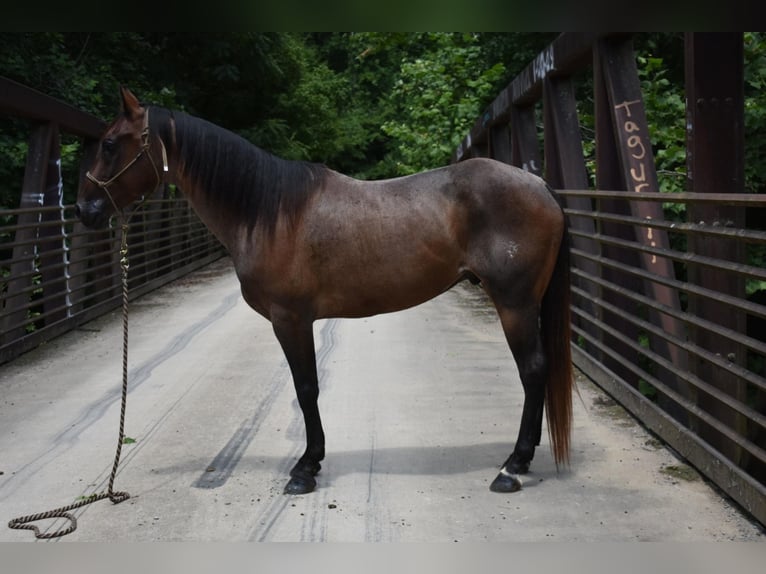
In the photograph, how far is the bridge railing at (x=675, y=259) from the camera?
12.7 feet

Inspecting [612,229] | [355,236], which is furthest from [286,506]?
[612,229]

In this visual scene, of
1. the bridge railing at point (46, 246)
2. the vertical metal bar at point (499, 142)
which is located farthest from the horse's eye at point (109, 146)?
the vertical metal bar at point (499, 142)

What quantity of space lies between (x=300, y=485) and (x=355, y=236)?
4.13ft

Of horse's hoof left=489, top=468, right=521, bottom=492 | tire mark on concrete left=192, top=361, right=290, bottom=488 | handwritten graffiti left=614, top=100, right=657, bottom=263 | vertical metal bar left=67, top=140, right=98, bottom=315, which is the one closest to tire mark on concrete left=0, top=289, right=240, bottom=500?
tire mark on concrete left=192, top=361, right=290, bottom=488

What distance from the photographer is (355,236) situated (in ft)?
14.2

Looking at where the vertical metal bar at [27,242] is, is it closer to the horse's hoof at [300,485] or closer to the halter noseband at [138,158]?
the halter noseband at [138,158]

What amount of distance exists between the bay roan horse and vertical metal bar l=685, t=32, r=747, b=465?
686 millimetres

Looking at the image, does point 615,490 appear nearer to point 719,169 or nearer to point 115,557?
point 719,169

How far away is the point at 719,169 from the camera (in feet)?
14.4

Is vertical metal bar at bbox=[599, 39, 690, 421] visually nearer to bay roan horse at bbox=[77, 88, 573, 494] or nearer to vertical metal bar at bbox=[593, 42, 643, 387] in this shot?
vertical metal bar at bbox=[593, 42, 643, 387]

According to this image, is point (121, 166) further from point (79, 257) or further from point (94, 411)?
point (79, 257)

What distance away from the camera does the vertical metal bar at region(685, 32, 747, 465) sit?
417 cm
